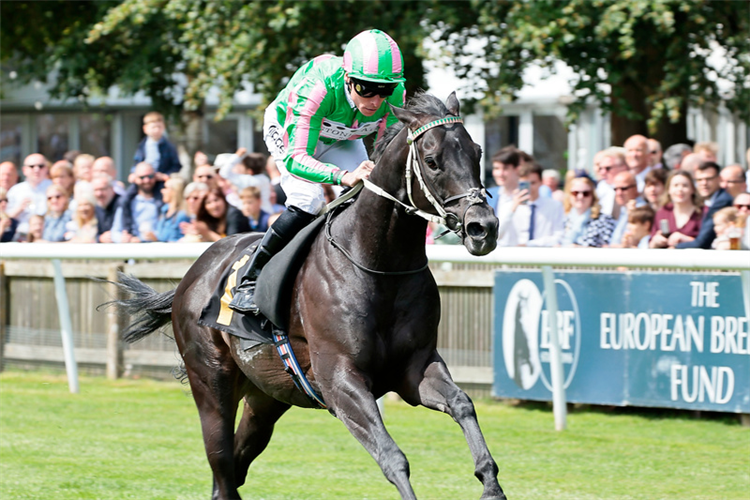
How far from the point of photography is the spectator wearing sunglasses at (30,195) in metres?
9.98

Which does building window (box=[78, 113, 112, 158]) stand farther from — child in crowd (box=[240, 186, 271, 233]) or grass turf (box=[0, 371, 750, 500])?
grass turf (box=[0, 371, 750, 500])

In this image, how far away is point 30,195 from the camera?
10.2m

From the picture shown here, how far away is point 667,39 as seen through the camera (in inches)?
409

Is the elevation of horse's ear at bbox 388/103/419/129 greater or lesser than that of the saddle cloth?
greater

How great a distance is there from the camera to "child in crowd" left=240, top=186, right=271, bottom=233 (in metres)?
8.54

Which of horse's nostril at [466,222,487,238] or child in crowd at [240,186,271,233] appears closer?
horse's nostril at [466,222,487,238]

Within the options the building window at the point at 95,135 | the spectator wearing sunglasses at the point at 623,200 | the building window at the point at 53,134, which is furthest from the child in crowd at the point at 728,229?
the building window at the point at 53,134

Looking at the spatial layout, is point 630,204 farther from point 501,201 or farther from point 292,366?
point 292,366

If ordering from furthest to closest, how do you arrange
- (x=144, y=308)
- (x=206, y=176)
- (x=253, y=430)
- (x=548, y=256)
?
(x=206, y=176)
(x=548, y=256)
(x=144, y=308)
(x=253, y=430)

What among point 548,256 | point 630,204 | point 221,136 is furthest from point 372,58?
point 221,136

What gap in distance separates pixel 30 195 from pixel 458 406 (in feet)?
24.0

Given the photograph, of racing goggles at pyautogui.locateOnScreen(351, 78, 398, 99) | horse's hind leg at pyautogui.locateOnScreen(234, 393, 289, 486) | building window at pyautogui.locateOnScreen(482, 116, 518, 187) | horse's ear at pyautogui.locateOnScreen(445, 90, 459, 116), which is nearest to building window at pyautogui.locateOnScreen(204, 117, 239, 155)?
building window at pyautogui.locateOnScreen(482, 116, 518, 187)

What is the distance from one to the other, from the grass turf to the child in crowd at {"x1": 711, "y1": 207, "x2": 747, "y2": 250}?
3.58 feet

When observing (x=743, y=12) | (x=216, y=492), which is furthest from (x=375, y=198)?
(x=743, y=12)
